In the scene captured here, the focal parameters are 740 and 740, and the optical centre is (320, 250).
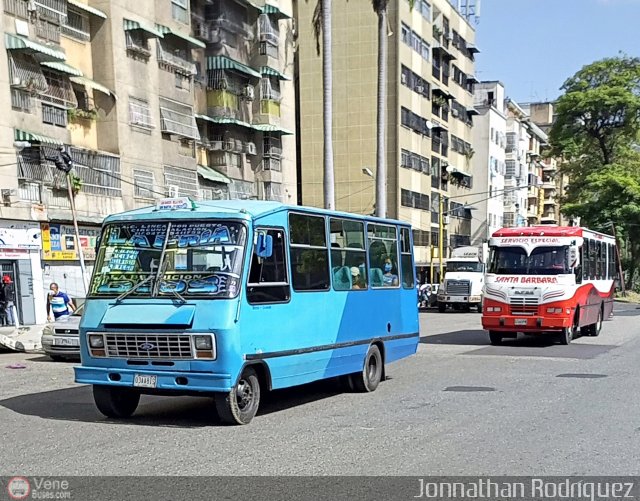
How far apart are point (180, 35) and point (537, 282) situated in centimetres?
2064

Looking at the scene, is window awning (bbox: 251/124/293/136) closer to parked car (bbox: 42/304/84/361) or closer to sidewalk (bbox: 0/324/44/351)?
sidewalk (bbox: 0/324/44/351)

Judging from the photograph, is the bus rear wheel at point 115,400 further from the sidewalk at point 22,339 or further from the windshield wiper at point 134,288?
the sidewalk at point 22,339

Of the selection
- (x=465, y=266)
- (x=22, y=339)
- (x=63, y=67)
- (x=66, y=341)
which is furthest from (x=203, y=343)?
(x=465, y=266)

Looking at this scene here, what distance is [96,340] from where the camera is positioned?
895 cm

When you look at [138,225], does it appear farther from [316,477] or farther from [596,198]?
[596,198]

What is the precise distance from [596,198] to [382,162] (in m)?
27.9

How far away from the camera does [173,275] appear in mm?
8898

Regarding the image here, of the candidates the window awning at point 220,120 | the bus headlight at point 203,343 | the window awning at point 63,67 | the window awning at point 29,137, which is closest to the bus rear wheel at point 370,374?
the bus headlight at point 203,343

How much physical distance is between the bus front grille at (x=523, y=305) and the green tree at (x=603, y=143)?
36848 mm

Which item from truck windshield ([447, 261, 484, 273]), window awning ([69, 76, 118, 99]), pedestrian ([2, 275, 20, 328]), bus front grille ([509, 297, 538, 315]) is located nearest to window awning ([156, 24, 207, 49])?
window awning ([69, 76, 118, 99])

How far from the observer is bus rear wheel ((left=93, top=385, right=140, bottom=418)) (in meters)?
9.21

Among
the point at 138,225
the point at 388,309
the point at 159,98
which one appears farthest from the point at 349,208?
the point at 138,225

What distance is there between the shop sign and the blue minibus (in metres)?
17.1

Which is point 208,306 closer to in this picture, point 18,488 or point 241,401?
point 241,401
